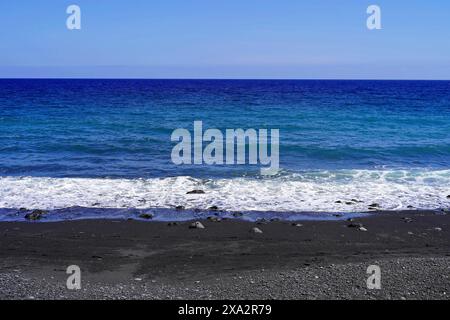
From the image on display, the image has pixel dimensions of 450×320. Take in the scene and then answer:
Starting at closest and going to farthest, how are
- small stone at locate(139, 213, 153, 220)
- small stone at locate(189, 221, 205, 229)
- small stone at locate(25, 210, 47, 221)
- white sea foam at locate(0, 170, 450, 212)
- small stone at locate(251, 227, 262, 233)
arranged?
small stone at locate(251, 227, 262, 233)
small stone at locate(189, 221, 205, 229)
small stone at locate(25, 210, 47, 221)
small stone at locate(139, 213, 153, 220)
white sea foam at locate(0, 170, 450, 212)

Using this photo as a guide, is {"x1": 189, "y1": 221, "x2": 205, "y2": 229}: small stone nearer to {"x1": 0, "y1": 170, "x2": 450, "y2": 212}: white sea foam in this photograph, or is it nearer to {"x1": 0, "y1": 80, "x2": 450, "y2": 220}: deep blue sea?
{"x1": 0, "y1": 80, "x2": 450, "y2": 220}: deep blue sea

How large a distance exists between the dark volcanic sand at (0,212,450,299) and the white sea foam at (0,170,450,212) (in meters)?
1.78

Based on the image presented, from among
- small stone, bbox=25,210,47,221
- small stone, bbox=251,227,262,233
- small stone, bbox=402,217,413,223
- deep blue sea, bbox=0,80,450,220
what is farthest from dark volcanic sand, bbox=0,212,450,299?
deep blue sea, bbox=0,80,450,220

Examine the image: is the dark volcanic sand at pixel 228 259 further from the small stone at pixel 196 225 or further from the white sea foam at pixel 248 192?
the white sea foam at pixel 248 192

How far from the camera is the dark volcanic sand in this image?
813 cm

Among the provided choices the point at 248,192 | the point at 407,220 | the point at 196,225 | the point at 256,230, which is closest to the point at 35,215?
the point at 196,225

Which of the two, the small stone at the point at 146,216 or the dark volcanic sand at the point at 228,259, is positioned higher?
the small stone at the point at 146,216

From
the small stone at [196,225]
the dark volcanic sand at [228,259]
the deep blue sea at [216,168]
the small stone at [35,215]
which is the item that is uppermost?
the deep blue sea at [216,168]

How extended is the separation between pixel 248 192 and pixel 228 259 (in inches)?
255

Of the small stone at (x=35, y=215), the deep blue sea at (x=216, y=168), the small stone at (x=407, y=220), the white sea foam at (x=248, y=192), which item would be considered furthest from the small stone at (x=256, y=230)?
the small stone at (x=35, y=215)

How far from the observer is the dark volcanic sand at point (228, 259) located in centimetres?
813

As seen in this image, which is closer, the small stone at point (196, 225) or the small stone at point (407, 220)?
the small stone at point (196, 225)

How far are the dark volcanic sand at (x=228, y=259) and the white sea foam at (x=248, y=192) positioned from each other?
5.84 feet

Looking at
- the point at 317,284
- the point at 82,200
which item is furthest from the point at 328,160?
the point at 317,284
